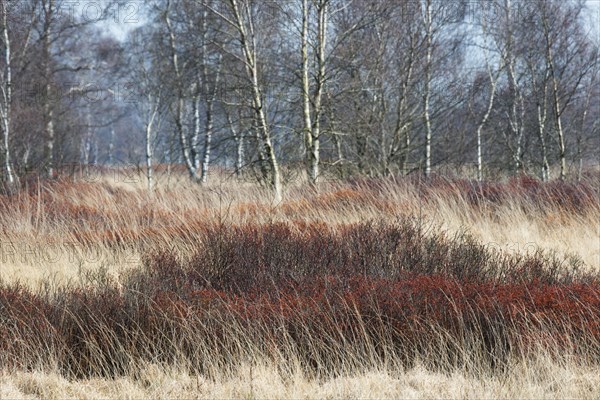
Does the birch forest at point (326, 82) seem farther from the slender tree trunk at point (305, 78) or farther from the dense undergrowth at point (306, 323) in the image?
the dense undergrowth at point (306, 323)

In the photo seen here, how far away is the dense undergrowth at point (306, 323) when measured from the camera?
11.4 ft

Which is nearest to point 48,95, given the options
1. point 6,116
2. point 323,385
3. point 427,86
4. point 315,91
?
point 6,116

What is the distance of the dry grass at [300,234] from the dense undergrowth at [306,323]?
0.21 feet

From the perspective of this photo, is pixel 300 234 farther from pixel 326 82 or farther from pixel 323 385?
pixel 326 82

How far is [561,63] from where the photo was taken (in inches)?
584

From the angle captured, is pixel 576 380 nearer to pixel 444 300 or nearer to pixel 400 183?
pixel 444 300

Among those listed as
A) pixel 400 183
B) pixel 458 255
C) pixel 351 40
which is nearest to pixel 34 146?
pixel 351 40

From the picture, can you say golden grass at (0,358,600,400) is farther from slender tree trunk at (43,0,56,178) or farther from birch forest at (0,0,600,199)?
slender tree trunk at (43,0,56,178)

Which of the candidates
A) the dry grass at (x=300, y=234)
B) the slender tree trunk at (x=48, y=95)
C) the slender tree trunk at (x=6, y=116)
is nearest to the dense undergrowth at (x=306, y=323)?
the dry grass at (x=300, y=234)

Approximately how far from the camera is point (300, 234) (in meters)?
5.67

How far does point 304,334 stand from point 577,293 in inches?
72.5

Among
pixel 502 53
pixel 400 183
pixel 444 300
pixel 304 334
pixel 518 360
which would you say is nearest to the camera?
pixel 518 360

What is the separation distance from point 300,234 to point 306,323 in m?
2.01

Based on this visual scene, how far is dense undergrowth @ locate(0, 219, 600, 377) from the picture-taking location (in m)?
3.46
